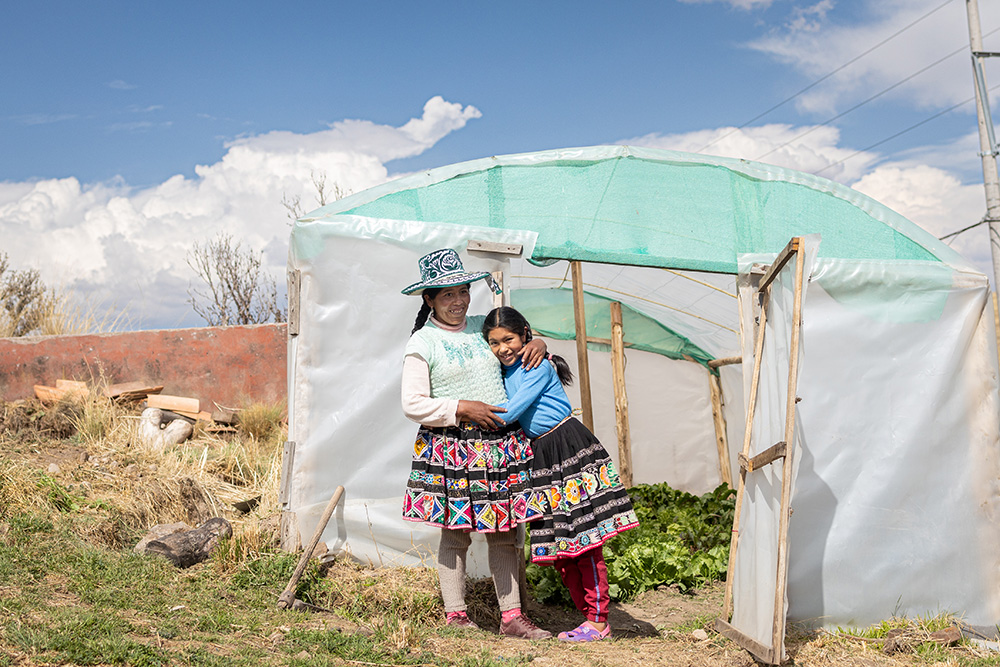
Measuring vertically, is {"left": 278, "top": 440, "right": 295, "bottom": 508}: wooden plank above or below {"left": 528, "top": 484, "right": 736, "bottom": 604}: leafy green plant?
above

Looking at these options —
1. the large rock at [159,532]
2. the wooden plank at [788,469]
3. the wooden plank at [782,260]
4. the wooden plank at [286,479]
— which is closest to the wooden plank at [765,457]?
the wooden plank at [788,469]

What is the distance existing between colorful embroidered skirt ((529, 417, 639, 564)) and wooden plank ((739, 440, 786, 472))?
0.65 meters

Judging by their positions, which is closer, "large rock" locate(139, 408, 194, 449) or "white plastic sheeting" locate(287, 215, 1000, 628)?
"white plastic sheeting" locate(287, 215, 1000, 628)

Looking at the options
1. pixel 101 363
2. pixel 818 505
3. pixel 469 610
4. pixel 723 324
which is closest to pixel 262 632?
pixel 469 610

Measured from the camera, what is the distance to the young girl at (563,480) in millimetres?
4090

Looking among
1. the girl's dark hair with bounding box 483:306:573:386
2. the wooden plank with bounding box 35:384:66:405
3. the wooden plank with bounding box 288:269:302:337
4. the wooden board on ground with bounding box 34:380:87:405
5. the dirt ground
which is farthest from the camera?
the wooden plank with bounding box 35:384:66:405

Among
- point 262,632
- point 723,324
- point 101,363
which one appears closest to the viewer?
point 262,632

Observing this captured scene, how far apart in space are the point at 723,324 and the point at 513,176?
3.12 meters

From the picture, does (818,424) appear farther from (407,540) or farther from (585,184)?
(407,540)

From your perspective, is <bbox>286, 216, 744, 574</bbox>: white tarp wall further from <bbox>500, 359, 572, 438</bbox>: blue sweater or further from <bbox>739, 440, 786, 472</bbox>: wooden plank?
<bbox>739, 440, 786, 472</bbox>: wooden plank

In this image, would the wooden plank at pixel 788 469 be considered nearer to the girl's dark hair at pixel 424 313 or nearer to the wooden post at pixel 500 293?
the girl's dark hair at pixel 424 313

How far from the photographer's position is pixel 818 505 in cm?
497

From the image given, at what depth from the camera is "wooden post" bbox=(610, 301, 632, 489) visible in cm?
809

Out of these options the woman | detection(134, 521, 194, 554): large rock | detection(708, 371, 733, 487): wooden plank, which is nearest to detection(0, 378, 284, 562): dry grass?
detection(134, 521, 194, 554): large rock
